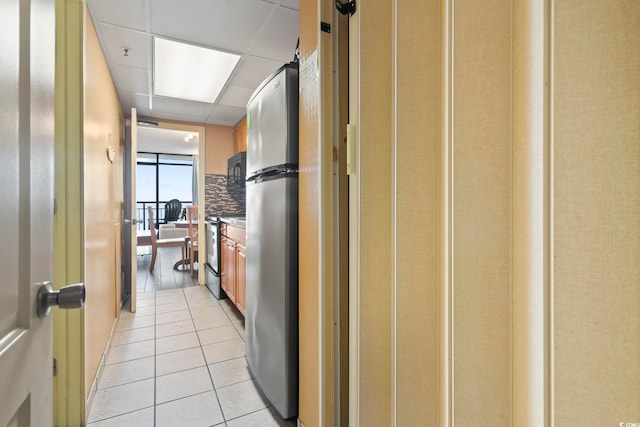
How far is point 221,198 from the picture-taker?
14.9ft

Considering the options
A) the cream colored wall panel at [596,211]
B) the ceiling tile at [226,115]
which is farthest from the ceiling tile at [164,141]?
the cream colored wall panel at [596,211]

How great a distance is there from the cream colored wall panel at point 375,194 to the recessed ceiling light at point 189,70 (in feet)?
6.42

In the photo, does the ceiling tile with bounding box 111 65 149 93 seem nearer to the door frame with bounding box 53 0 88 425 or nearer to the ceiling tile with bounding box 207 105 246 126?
the ceiling tile with bounding box 207 105 246 126

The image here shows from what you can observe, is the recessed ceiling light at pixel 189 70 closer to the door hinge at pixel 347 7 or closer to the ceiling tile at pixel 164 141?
the door hinge at pixel 347 7

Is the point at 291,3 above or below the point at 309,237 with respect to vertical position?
above

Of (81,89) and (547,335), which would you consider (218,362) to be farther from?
(547,335)

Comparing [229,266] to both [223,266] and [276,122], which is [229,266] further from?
[276,122]

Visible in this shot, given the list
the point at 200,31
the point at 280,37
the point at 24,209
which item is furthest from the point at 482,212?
the point at 200,31

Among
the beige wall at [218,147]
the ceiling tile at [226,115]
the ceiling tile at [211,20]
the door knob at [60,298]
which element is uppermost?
the ceiling tile at [226,115]

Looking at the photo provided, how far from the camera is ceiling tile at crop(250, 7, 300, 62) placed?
1.90 m

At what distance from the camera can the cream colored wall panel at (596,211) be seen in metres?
0.46

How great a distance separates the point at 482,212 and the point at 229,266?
2.86 meters

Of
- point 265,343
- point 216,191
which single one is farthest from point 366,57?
point 216,191

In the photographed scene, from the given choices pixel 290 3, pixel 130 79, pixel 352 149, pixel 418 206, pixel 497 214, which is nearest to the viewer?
pixel 497 214
